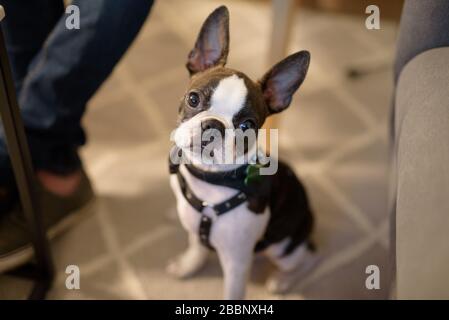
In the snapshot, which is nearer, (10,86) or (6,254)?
(10,86)

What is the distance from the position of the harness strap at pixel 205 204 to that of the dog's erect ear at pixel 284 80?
19cm

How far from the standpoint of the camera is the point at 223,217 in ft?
3.43

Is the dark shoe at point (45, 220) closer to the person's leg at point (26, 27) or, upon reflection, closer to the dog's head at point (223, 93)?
the person's leg at point (26, 27)

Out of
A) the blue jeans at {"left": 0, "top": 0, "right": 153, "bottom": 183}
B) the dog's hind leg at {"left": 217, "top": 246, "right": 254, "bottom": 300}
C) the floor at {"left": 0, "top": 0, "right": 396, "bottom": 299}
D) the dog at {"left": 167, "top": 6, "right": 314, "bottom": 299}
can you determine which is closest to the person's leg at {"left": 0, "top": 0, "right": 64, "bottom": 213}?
the blue jeans at {"left": 0, "top": 0, "right": 153, "bottom": 183}

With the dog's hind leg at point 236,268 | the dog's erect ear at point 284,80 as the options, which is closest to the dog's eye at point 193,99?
the dog's erect ear at point 284,80

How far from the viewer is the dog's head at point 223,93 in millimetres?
919

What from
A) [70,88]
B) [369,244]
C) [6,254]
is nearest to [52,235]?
[6,254]

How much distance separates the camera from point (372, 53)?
204 centimetres

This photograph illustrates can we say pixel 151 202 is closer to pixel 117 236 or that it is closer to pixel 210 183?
pixel 117 236

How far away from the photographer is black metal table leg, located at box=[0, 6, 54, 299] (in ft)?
3.13

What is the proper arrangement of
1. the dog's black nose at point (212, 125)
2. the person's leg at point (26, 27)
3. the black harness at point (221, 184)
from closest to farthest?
the dog's black nose at point (212, 125) < the black harness at point (221, 184) < the person's leg at point (26, 27)

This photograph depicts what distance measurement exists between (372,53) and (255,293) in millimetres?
1135

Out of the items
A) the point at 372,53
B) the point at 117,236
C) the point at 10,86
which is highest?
the point at 372,53

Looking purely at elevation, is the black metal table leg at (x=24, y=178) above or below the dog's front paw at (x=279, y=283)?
above
